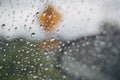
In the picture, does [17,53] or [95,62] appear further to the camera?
[17,53]

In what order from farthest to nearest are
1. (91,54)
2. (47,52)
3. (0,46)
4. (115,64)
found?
(0,46) < (47,52) < (91,54) < (115,64)

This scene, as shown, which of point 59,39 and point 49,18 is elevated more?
point 49,18

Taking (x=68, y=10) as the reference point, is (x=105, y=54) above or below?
below

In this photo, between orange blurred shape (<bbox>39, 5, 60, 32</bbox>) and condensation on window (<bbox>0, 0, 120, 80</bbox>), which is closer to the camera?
condensation on window (<bbox>0, 0, 120, 80</bbox>)

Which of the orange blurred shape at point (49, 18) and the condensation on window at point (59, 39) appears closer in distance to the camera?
the condensation on window at point (59, 39)

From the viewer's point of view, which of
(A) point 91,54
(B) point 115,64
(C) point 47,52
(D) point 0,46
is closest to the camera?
(B) point 115,64

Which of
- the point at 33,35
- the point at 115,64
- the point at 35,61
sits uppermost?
the point at 33,35

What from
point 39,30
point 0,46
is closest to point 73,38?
point 39,30

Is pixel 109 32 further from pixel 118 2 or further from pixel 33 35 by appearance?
pixel 33 35
